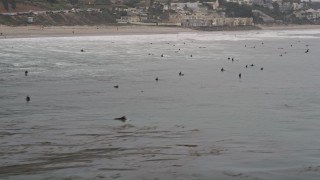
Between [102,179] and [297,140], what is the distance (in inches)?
240

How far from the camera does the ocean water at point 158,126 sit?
11438 mm

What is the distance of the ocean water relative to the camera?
1144 centimetres

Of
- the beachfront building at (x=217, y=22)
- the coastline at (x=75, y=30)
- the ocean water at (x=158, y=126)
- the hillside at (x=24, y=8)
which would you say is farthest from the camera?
the beachfront building at (x=217, y=22)

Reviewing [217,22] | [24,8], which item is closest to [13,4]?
[24,8]

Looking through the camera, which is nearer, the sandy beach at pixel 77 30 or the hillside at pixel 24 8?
the sandy beach at pixel 77 30

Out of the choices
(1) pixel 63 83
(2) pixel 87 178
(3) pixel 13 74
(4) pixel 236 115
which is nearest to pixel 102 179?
(2) pixel 87 178

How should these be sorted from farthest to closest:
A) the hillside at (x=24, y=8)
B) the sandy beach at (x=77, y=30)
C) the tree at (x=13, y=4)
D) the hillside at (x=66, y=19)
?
1. the tree at (x=13, y=4)
2. the hillside at (x=24, y=8)
3. the hillside at (x=66, y=19)
4. the sandy beach at (x=77, y=30)

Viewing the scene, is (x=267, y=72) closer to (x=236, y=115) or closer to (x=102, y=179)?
(x=236, y=115)

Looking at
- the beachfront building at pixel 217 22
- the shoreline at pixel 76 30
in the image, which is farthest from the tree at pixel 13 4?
the beachfront building at pixel 217 22

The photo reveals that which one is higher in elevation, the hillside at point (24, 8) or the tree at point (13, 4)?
the tree at point (13, 4)

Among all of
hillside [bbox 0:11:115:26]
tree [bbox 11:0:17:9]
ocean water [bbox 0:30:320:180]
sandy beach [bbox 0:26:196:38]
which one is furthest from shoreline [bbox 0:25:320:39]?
ocean water [bbox 0:30:320:180]

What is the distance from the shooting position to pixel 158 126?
1638 centimetres

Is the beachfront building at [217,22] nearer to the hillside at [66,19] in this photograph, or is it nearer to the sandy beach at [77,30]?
the sandy beach at [77,30]

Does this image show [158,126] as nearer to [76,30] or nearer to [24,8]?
[76,30]
